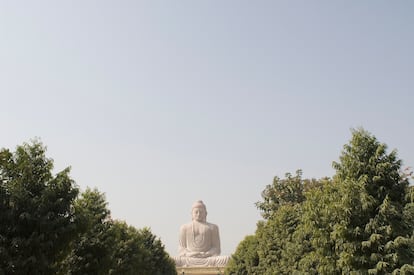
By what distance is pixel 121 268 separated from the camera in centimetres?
2517

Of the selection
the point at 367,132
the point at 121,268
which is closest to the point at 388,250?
the point at 367,132

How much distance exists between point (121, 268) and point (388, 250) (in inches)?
540

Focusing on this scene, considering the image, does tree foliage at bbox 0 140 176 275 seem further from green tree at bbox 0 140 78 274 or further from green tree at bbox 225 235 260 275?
green tree at bbox 225 235 260 275

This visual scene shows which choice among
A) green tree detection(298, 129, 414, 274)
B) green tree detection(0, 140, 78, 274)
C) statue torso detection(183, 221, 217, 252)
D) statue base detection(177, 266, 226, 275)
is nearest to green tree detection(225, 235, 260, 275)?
statue base detection(177, 266, 226, 275)

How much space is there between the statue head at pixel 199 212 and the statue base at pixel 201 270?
9080mm

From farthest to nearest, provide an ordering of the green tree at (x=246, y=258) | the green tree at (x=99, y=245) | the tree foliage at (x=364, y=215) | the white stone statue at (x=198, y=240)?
1. the white stone statue at (x=198, y=240)
2. the green tree at (x=246, y=258)
3. the green tree at (x=99, y=245)
4. the tree foliage at (x=364, y=215)

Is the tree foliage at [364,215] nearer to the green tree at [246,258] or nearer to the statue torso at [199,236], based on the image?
the green tree at [246,258]

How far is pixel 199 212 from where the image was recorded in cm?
6725

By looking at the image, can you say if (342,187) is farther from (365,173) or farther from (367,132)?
(367,132)

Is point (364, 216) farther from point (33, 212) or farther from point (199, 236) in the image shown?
point (199, 236)

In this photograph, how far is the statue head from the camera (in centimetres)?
6725

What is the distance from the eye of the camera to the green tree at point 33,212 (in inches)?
572

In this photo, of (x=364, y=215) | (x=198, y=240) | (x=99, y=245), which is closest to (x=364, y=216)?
(x=364, y=215)

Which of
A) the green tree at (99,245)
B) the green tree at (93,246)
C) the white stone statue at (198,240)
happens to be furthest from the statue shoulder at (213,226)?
the green tree at (93,246)
